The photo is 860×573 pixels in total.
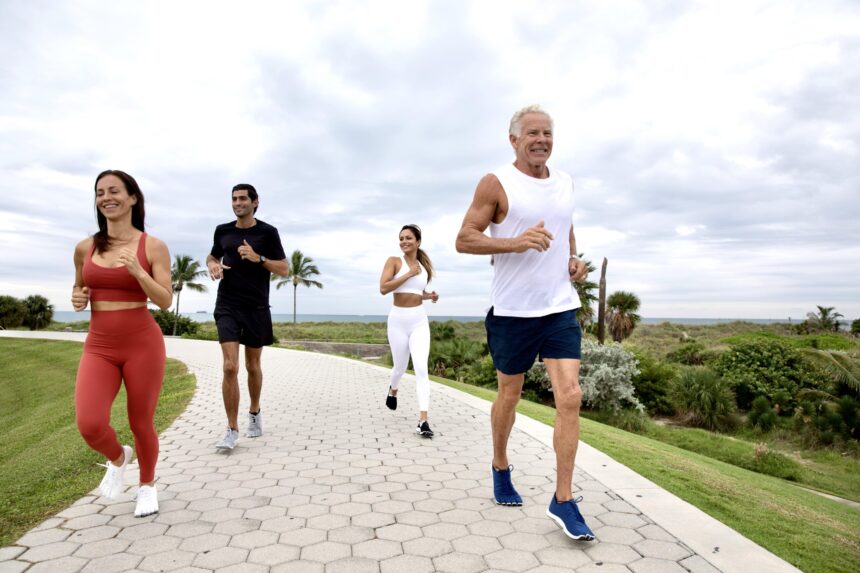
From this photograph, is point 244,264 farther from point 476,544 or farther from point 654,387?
point 654,387

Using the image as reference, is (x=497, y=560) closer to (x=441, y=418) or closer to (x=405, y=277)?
(x=405, y=277)

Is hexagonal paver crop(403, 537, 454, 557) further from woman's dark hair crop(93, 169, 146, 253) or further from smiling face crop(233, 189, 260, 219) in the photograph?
smiling face crop(233, 189, 260, 219)

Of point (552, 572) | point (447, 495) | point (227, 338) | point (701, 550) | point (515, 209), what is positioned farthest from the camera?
point (227, 338)

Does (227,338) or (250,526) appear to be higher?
(227,338)

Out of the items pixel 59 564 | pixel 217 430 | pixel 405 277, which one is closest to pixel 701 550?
pixel 59 564

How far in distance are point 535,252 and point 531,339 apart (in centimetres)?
54

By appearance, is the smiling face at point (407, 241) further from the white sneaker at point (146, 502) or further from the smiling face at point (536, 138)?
the white sneaker at point (146, 502)

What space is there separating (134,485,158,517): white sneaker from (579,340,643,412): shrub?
36.0 feet

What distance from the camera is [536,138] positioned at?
3.25 metres

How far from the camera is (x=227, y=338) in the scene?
504cm

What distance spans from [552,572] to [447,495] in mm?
1312

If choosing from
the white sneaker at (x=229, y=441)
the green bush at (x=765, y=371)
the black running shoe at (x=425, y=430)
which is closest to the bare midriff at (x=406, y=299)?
the black running shoe at (x=425, y=430)

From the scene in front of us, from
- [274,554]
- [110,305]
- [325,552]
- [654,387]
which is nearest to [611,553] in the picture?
[325,552]

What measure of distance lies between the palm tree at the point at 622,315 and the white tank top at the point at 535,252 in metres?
33.4
